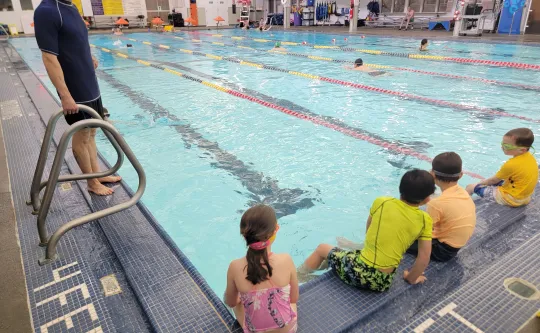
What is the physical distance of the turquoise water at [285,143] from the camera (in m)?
3.74

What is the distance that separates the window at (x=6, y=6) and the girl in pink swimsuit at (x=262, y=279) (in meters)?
28.7

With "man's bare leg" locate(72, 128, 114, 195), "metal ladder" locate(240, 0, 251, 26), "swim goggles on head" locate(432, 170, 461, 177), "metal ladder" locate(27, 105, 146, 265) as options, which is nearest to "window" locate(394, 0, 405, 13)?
"metal ladder" locate(240, 0, 251, 26)

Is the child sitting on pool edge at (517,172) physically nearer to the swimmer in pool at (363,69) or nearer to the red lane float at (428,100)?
the red lane float at (428,100)

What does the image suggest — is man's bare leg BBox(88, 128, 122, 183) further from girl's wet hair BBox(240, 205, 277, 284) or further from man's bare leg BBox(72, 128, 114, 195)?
girl's wet hair BBox(240, 205, 277, 284)

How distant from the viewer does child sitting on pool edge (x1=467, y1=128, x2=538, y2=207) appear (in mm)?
2781

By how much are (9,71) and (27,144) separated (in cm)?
746

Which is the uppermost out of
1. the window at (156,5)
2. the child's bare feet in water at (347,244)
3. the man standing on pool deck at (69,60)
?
the window at (156,5)

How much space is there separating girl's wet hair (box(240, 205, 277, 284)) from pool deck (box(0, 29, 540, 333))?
492mm

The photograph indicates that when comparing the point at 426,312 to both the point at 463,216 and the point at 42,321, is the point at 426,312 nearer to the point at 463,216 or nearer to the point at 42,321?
the point at 463,216

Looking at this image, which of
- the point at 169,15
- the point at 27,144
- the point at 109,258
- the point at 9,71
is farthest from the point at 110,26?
the point at 109,258

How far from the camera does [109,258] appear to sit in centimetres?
242

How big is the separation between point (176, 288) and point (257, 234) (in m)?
0.92

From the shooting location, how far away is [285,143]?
5.52 m

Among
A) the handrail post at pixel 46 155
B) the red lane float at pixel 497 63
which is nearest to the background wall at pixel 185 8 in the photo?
the red lane float at pixel 497 63
